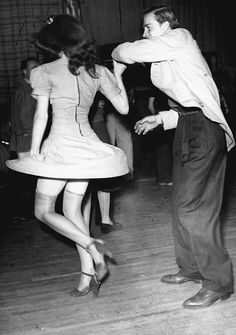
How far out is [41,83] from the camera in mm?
2645

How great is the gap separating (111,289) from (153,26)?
1.61 meters

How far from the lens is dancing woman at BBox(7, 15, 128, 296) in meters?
2.67

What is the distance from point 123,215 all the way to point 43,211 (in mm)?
2130

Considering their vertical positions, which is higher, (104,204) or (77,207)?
(77,207)

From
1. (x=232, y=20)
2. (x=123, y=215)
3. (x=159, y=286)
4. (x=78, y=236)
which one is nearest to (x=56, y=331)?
(x=78, y=236)

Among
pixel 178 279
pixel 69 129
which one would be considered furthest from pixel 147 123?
pixel 178 279

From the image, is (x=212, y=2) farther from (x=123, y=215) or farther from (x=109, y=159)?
(x=109, y=159)

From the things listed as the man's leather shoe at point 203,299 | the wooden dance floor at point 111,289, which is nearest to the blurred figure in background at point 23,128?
the wooden dance floor at point 111,289

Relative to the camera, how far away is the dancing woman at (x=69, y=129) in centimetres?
267

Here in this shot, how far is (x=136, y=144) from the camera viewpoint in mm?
7766

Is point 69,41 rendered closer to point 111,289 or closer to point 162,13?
point 162,13

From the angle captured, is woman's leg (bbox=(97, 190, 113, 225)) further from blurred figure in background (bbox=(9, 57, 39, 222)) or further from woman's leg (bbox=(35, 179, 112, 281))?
woman's leg (bbox=(35, 179, 112, 281))

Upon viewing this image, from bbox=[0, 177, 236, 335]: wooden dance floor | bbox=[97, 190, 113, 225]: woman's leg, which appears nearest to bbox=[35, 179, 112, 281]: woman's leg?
bbox=[0, 177, 236, 335]: wooden dance floor

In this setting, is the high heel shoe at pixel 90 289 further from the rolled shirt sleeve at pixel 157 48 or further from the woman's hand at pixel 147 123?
the rolled shirt sleeve at pixel 157 48
